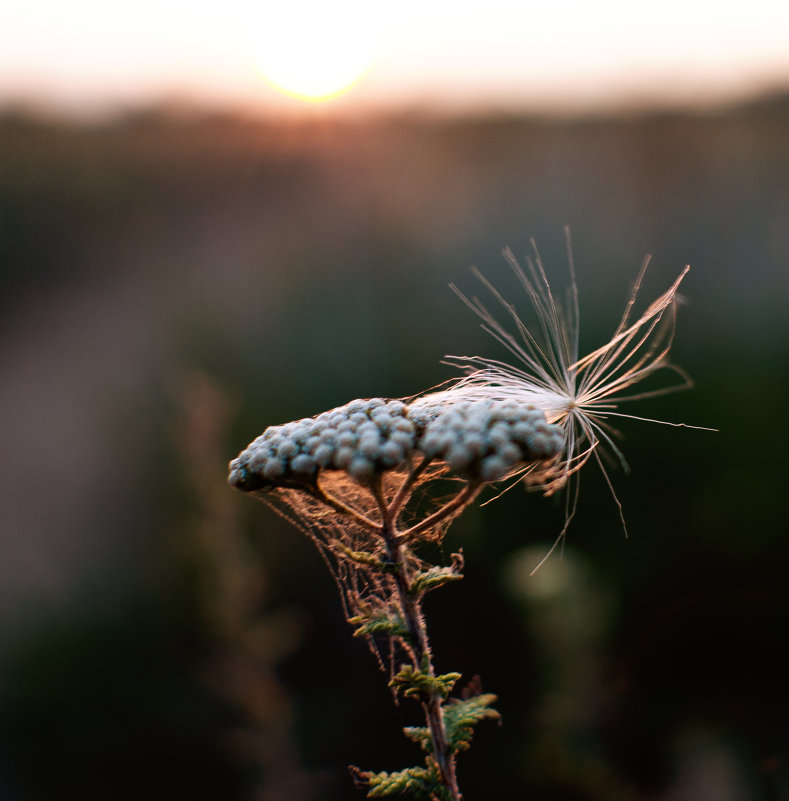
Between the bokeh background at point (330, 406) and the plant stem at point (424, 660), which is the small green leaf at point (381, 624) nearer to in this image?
the plant stem at point (424, 660)

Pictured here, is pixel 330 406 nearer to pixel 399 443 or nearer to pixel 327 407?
pixel 327 407

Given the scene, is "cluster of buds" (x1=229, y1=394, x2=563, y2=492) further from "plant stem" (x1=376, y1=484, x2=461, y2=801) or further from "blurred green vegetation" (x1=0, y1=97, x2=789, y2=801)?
"blurred green vegetation" (x1=0, y1=97, x2=789, y2=801)

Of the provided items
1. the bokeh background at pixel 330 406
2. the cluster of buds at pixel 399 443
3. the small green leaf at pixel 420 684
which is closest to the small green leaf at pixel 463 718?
the small green leaf at pixel 420 684

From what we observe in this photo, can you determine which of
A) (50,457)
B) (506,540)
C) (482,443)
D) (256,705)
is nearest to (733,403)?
(506,540)

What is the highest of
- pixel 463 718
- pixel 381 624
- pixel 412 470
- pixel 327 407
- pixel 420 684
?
pixel 327 407

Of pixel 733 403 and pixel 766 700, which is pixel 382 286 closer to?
pixel 733 403

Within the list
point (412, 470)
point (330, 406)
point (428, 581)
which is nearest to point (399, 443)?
point (412, 470)

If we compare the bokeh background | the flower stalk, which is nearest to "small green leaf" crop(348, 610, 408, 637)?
the flower stalk
